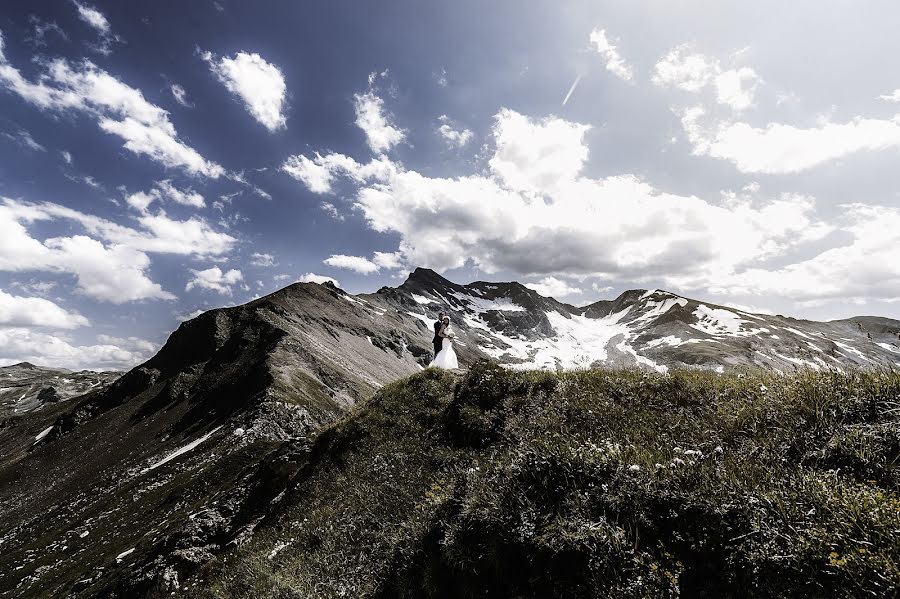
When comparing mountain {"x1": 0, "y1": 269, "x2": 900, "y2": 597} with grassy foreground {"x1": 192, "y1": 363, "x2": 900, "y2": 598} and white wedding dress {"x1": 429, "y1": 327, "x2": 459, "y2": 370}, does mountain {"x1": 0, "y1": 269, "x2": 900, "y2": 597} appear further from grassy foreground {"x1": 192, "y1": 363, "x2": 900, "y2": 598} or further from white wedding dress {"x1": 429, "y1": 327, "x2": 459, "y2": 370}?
white wedding dress {"x1": 429, "y1": 327, "x2": 459, "y2": 370}

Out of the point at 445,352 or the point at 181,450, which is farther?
the point at 181,450

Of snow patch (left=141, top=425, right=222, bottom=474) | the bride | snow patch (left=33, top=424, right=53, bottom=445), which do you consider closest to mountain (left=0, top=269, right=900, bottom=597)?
snow patch (left=141, top=425, right=222, bottom=474)

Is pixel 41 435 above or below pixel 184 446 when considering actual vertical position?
below

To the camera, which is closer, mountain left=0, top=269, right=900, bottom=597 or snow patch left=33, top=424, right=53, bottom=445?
mountain left=0, top=269, right=900, bottom=597

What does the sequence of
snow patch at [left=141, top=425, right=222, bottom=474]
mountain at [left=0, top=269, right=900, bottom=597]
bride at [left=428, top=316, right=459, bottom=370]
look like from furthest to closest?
snow patch at [left=141, top=425, right=222, bottom=474]
bride at [left=428, top=316, right=459, bottom=370]
mountain at [left=0, top=269, right=900, bottom=597]

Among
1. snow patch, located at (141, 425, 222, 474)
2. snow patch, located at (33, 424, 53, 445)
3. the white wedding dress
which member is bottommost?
snow patch, located at (33, 424, 53, 445)

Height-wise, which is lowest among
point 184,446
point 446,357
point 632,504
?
point 184,446

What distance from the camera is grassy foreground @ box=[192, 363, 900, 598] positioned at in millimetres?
4754

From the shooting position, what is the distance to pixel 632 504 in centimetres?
627

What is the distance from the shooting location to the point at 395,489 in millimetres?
11719

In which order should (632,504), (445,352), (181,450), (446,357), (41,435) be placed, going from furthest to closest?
(41,435), (181,450), (445,352), (446,357), (632,504)

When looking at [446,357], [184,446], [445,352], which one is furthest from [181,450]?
[446,357]

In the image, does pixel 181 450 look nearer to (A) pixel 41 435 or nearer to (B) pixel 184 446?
(B) pixel 184 446

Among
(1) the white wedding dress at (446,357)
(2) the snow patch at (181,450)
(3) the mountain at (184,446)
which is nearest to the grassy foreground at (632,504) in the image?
(3) the mountain at (184,446)
